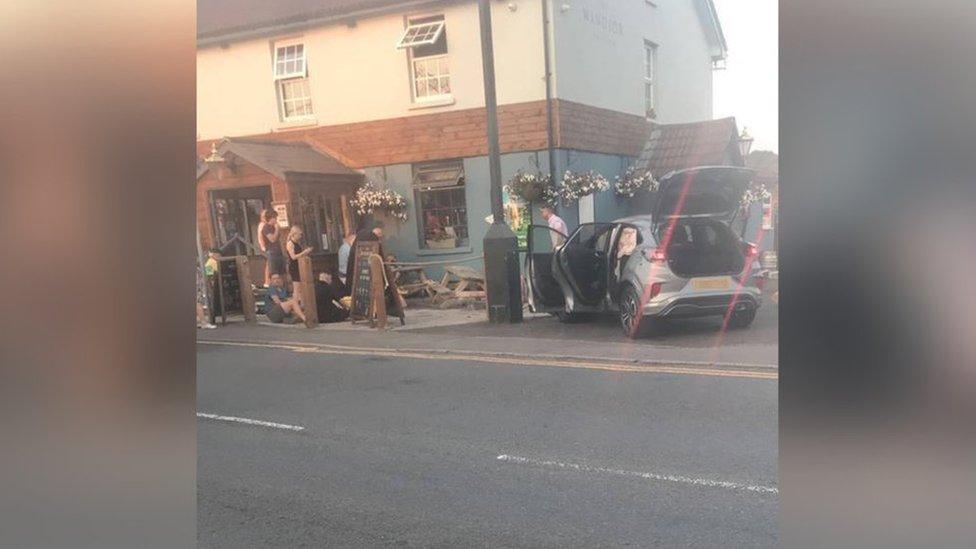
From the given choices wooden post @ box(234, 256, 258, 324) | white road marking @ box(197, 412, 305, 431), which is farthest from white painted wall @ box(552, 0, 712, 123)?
white road marking @ box(197, 412, 305, 431)

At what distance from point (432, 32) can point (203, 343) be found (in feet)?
2.33

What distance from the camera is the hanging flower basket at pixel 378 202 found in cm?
118

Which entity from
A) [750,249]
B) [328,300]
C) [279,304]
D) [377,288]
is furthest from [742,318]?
[279,304]

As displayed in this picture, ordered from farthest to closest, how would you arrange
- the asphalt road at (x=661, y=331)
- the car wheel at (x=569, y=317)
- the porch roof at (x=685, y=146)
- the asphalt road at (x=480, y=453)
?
the car wheel at (x=569, y=317)
the asphalt road at (x=480, y=453)
the porch roof at (x=685, y=146)
the asphalt road at (x=661, y=331)

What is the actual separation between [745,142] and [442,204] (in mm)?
567

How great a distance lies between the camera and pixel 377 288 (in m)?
1.21

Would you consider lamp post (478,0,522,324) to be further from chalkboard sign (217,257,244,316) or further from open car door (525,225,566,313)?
chalkboard sign (217,257,244,316)

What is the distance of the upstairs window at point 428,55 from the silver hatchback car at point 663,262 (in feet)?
1.08

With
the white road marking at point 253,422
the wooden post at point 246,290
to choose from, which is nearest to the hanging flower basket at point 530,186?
the wooden post at point 246,290

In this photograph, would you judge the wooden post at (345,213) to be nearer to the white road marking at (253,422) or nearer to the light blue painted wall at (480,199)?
the light blue painted wall at (480,199)

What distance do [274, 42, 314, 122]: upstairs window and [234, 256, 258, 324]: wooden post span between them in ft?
0.98

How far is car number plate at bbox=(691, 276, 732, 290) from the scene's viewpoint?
3.43 feet
